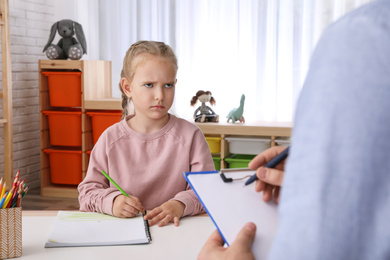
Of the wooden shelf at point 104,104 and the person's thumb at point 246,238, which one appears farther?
the wooden shelf at point 104,104

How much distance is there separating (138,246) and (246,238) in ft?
1.74

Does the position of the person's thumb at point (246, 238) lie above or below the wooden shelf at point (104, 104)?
below

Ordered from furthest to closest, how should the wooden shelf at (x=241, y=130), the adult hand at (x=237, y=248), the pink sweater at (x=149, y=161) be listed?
the wooden shelf at (x=241, y=130) → the pink sweater at (x=149, y=161) → the adult hand at (x=237, y=248)

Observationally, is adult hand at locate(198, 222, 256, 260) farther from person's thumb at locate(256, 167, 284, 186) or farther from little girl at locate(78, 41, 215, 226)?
little girl at locate(78, 41, 215, 226)

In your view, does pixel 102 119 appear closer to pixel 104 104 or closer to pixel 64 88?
pixel 104 104

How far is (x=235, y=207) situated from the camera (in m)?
0.74

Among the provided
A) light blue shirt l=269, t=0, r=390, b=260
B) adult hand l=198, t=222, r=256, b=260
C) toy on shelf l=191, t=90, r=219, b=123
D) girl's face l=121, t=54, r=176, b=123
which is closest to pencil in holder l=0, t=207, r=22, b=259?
adult hand l=198, t=222, r=256, b=260

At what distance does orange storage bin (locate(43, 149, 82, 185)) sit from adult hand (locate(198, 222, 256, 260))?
3.31 m

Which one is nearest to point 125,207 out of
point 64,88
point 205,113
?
point 205,113

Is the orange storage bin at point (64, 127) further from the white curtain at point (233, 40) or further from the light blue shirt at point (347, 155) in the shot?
the light blue shirt at point (347, 155)

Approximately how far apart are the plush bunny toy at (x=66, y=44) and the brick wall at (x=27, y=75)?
33 cm

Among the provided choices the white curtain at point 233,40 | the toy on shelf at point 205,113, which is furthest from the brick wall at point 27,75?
the toy on shelf at point 205,113

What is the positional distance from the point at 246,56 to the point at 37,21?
178cm

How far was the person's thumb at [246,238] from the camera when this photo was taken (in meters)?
0.58
